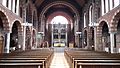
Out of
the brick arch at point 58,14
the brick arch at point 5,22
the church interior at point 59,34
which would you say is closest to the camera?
the church interior at point 59,34

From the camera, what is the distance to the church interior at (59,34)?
776 cm

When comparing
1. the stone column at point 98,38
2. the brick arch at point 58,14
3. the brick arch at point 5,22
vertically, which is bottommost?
the stone column at point 98,38

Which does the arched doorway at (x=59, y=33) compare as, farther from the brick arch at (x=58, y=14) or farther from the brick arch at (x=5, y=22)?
the brick arch at (x=5, y=22)

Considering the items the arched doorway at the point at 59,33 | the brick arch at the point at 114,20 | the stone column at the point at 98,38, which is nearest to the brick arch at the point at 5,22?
the brick arch at the point at 114,20

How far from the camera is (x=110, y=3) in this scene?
59.1 feet

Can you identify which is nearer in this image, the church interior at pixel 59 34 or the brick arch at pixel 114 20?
the church interior at pixel 59 34

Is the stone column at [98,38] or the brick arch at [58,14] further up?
the brick arch at [58,14]

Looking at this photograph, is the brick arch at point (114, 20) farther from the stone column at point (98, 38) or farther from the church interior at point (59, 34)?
the stone column at point (98, 38)

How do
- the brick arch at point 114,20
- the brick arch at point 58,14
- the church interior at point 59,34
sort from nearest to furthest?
the church interior at point 59,34 < the brick arch at point 114,20 < the brick arch at point 58,14

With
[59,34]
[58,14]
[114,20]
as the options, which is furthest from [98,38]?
[58,14]

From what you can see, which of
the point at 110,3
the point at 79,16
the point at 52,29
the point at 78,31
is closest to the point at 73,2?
the point at 79,16

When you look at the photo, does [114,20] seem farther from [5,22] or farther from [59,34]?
[59,34]

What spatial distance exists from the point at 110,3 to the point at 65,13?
25605 mm

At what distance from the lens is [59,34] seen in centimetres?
4294
